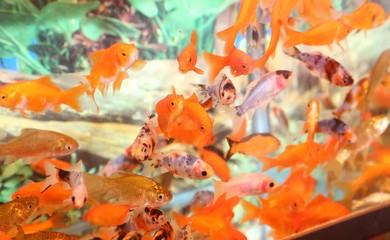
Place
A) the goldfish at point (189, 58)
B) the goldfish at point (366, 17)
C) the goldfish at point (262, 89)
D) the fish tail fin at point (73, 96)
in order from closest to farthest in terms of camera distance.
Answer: the fish tail fin at point (73, 96) < the goldfish at point (189, 58) < the goldfish at point (262, 89) < the goldfish at point (366, 17)

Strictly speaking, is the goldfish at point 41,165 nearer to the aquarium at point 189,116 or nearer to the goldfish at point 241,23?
the aquarium at point 189,116

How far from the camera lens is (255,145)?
2.33 metres

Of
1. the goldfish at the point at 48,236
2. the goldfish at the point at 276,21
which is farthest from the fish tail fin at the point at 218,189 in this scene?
the goldfish at the point at 48,236

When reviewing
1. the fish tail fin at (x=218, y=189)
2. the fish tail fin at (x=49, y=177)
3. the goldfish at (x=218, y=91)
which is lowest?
the fish tail fin at (x=218, y=189)

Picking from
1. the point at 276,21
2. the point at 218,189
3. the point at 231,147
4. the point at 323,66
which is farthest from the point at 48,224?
the point at 323,66

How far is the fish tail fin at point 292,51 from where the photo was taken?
7.60 ft

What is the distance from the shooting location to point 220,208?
2.23m

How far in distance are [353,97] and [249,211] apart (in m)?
0.83

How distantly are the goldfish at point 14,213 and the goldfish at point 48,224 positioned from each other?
0.07 meters

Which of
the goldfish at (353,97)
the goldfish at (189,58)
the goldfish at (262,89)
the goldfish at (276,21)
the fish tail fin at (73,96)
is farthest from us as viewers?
the goldfish at (353,97)

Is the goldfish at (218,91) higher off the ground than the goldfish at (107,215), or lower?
higher

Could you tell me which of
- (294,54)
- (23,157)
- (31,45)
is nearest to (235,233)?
(294,54)

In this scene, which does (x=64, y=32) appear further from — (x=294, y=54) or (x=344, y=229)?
(x=344, y=229)

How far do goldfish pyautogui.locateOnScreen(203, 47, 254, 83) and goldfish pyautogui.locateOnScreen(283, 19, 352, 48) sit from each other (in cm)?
25
